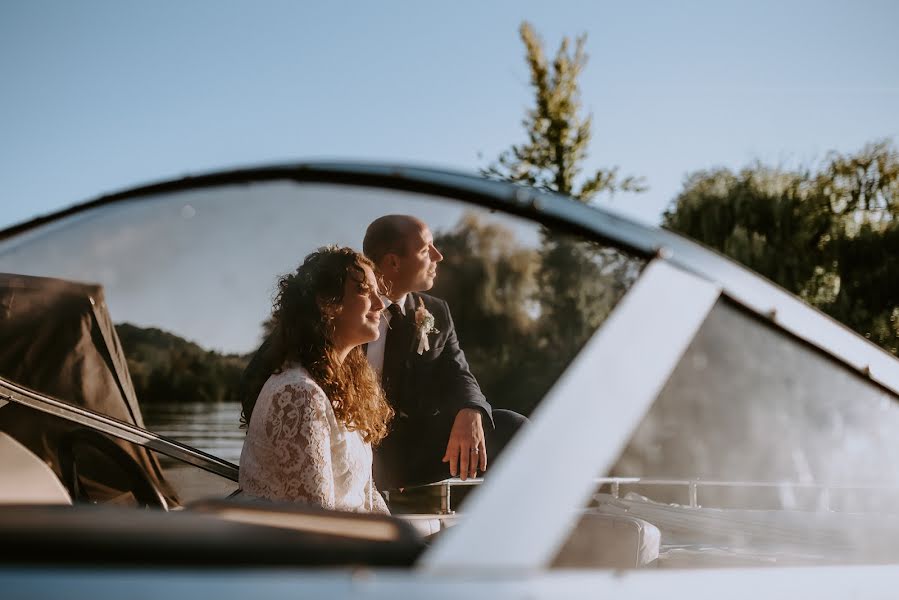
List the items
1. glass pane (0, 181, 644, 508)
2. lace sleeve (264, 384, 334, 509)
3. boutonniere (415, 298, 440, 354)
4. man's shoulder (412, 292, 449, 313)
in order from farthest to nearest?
man's shoulder (412, 292, 449, 313) < boutonniere (415, 298, 440, 354) < lace sleeve (264, 384, 334, 509) < glass pane (0, 181, 644, 508)

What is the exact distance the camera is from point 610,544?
4.65ft

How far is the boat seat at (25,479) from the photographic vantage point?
1.27 metres

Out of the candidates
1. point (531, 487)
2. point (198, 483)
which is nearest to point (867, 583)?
point (531, 487)

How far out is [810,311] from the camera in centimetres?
Result: 135

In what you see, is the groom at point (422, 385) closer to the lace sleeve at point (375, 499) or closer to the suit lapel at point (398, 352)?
the suit lapel at point (398, 352)

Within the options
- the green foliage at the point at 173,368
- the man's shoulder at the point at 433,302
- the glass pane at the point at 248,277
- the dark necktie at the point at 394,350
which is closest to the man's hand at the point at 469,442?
the glass pane at the point at 248,277

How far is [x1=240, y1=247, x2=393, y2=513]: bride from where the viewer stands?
2084mm

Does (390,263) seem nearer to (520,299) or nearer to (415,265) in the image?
(415,265)

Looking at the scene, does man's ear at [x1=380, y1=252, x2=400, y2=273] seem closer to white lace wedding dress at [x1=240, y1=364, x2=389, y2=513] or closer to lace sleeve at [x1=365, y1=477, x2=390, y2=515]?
white lace wedding dress at [x1=240, y1=364, x2=389, y2=513]

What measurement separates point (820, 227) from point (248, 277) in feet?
78.2

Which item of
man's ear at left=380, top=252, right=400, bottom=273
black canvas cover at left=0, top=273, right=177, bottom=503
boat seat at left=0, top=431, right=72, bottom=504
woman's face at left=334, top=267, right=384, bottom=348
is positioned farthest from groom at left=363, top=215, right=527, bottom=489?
boat seat at left=0, top=431, right=72, bottom=504

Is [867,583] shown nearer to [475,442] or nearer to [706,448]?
[706,448]

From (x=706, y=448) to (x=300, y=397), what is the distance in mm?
1210

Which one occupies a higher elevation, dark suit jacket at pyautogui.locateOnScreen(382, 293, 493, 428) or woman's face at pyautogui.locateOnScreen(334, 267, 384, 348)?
woman's face at pyautogui.locateOnScreen(334, 267, 384, 348)
